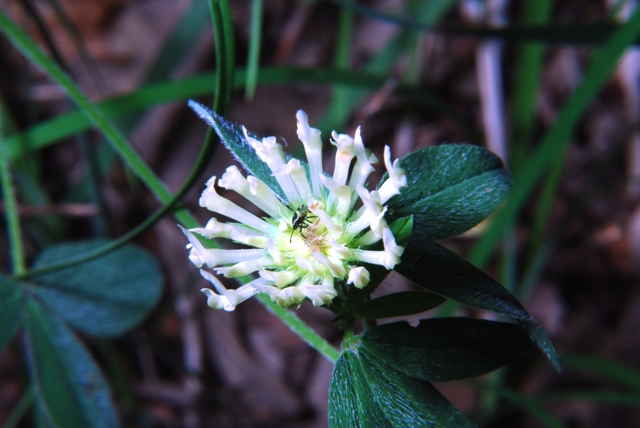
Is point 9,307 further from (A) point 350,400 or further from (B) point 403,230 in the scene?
(B) point 403,230

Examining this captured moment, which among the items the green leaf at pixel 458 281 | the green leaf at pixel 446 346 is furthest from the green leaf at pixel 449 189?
the green leaf at pixel 446 346

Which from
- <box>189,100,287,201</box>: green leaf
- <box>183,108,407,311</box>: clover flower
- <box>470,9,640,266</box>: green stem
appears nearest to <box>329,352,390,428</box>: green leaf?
<box>183,108,407,311</box>: clover flower

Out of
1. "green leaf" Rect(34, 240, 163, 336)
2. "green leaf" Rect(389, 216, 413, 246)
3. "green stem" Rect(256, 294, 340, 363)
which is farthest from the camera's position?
"green leaf" Rect(34, 240, 163, 336)

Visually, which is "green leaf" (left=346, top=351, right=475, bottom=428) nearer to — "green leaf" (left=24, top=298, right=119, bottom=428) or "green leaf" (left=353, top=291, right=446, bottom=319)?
"green leaf" (left=353, top=291, right=446, bottom=319)

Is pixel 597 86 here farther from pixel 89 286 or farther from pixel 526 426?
pixel 89 286

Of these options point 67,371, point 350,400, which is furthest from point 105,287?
point 350,400

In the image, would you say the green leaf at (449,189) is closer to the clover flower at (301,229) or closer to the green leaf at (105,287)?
the clover flower at (301,229)
